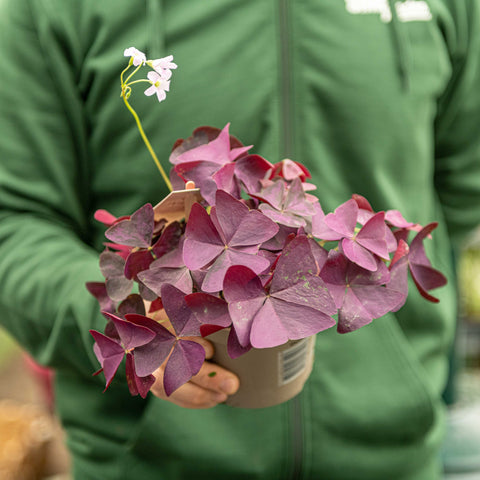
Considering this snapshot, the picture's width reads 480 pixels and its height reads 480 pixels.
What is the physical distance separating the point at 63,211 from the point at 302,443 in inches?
21.4

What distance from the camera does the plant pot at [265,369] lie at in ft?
1.78

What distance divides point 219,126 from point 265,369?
1.37 feet

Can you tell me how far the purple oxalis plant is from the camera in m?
0.42

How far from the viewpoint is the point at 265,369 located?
0.56 meters

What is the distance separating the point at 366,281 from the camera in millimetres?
469

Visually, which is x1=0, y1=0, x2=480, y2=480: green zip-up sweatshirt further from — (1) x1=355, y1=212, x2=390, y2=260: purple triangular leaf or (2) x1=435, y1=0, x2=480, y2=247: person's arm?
(1) x1=355, y1=212, x2=390, y2=260: purple triangular leaf

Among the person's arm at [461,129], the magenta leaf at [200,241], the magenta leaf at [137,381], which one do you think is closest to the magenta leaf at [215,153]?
the magenta leaf at [200,241]

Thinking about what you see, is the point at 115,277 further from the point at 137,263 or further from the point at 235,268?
the point at 235,268

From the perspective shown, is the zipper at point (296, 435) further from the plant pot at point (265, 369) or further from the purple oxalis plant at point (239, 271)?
the purple oxalis plant at point (239, 271)

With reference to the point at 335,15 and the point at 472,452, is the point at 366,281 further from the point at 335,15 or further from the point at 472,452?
the point at 472,452

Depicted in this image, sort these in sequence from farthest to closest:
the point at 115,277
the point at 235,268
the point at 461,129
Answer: the point at 461,129, the point at 115,277, the point at 235,268

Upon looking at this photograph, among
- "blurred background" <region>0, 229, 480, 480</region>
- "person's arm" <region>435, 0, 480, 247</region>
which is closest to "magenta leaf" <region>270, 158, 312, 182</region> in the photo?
"person's arm" <region>435, 0, 480, 247</region>

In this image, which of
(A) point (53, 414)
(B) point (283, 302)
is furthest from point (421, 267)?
(A) point (53, 414)

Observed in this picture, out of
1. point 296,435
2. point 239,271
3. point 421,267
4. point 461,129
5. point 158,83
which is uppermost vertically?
point 158,83
